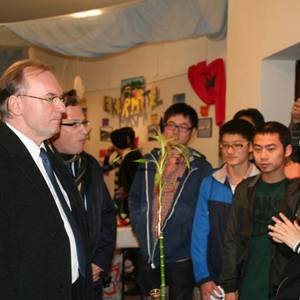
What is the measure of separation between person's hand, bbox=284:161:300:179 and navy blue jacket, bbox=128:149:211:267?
511 mm

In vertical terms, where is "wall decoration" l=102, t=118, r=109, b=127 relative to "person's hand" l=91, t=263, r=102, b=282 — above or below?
above

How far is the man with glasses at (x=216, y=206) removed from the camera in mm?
2459

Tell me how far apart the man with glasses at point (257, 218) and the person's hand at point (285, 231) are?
15 cm

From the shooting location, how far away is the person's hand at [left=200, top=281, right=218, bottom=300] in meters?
2.41

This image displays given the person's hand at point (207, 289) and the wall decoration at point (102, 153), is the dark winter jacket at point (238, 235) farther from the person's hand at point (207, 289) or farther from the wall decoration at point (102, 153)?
the wall decoration at point (102, 153)

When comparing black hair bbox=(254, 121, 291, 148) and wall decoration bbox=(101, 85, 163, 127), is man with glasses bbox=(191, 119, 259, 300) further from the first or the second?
wall decoration bbox=(101, 85, 163, 127)

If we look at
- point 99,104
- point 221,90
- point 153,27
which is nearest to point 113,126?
point 99,104

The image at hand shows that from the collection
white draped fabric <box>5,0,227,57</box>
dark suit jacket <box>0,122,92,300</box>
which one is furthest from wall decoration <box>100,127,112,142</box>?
dark suit jacket <box>0,122,92,300</box>

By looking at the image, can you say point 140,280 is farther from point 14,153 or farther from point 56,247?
point 14,153

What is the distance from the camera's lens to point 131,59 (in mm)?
7145

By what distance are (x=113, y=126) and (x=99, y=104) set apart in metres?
0.63

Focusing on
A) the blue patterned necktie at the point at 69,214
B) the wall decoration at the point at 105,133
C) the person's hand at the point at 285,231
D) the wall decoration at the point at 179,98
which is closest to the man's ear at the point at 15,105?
the blue patterned necktie at the point at 69,214

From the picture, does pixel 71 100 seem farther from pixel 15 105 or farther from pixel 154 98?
pixel 154 98

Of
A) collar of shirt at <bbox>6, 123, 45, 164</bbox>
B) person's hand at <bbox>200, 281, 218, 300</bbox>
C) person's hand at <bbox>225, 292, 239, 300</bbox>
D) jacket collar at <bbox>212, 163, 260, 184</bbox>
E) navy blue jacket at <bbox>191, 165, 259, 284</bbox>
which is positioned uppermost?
collar of shirt at <bbox>6, 123, 45, 164</bbox>
